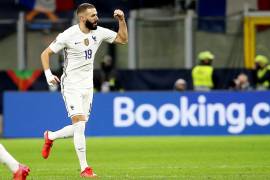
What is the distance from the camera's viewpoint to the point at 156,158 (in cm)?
1739

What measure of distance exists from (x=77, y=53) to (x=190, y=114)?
998cm

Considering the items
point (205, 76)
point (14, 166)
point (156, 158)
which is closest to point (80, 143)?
point (14, 166)

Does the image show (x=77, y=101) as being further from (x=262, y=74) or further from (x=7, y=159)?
(x=262, y=74)

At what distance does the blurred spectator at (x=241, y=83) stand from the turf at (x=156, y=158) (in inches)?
129

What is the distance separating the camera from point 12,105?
2445 cm

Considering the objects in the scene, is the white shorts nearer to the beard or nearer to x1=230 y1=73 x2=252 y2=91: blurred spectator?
the beard

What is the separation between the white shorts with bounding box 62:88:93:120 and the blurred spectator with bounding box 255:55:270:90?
13124 mm

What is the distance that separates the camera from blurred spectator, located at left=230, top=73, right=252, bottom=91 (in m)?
26.4

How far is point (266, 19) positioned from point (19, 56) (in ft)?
23.6

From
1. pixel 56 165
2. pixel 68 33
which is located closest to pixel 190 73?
pixel 56 165

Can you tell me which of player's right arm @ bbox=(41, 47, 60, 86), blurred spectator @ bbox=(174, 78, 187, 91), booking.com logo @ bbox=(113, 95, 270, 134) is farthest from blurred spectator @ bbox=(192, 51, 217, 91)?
player's right arm @ bbox=(41, 47, 60, 86)

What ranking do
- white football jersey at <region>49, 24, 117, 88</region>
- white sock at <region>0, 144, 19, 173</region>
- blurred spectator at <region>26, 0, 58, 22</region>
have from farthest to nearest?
blurred spectator at <region>26, 0, 58, 22</region> < white football jersey at <region>49, 24, 117, 88</region> < white sock at <region>0, 144, 19, 173</region>

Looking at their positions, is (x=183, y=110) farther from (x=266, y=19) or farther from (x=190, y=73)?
(x=266, y=19)

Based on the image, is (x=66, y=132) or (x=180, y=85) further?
(x=180, y=85)
